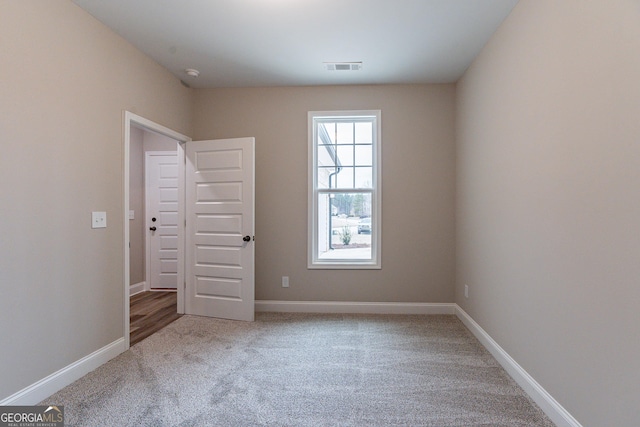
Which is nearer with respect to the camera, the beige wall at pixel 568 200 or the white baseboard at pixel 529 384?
Result: the beige wall at pixel 568 200

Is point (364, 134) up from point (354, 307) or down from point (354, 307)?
up

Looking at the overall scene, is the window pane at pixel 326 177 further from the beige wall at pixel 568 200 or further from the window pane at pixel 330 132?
the beige wall at pixel 568 200

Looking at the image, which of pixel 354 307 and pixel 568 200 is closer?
pixel 568 200

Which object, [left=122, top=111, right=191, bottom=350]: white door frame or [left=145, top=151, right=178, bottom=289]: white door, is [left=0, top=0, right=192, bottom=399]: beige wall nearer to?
[left=122, top=111, right=191, bottom=350]: white door frame

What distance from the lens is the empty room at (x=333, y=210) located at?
5.81 feet

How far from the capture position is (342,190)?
4117 mm

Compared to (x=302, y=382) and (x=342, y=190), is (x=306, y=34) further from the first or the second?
(x=302, y=382)

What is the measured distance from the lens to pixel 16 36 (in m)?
2.02

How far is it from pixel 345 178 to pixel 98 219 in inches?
102

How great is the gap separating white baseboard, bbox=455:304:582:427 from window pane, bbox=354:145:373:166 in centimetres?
213

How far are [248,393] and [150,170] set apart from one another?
13.7 ft

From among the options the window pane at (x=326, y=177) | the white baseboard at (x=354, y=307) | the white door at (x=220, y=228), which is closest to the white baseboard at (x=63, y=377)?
the white door at (x=220, y=228)

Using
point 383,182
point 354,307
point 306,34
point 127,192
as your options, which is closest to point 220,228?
point 127,192

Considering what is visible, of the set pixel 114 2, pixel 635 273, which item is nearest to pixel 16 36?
pixel 114 2
